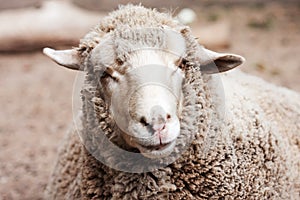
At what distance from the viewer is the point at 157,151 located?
266 centimetres

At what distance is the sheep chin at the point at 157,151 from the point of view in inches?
104

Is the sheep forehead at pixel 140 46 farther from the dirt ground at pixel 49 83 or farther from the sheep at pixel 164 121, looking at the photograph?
the dirt ground at pixel 49 83

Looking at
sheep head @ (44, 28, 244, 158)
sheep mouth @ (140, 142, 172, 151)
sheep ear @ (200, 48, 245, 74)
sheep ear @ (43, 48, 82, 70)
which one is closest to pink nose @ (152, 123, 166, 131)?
sheep head @ (44, 28, 244, 158)

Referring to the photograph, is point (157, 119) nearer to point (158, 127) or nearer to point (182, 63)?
point (158, 127)

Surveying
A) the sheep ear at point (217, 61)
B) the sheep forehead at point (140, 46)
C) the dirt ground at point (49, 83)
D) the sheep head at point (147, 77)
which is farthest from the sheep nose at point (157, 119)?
the dirt ground at point (49, 83)

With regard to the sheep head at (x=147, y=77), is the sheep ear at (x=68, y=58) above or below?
below

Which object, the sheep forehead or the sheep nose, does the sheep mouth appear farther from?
the sheep forehead

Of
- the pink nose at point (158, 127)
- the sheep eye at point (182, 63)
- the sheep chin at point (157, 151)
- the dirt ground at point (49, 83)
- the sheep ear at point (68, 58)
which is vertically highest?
the sheep eye at point (182, 63)

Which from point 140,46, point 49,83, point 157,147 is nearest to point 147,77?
point 140,46

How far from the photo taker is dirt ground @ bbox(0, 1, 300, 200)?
4.98 meters

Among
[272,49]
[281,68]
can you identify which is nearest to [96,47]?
[281,68]

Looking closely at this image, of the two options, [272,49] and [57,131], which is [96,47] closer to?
[57,131]

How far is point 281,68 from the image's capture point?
6.94 m

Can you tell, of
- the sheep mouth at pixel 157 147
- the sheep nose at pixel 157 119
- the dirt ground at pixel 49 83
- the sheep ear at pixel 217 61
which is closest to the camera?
the sheep nose at pixel 157 119
